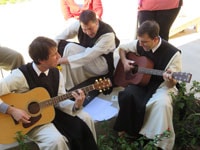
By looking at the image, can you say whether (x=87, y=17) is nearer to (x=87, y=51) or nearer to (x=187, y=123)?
(x=87, y=51)

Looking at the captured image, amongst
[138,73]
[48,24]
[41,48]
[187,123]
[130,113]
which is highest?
[41,48]

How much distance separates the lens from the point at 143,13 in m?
2.92

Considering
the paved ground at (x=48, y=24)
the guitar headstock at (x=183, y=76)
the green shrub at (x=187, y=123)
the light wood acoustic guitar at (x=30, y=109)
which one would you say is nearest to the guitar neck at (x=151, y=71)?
the guitar headstock at (x=183, y=76)

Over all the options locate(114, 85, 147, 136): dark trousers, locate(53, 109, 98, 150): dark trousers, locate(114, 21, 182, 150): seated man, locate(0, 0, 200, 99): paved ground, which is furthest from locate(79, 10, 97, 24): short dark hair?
locate(0, 0, 200, 99): paved ground

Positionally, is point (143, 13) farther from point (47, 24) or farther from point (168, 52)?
point (47, 24)

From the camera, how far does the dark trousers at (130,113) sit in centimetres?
222

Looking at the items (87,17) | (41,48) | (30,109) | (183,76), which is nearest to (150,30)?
(183,76)

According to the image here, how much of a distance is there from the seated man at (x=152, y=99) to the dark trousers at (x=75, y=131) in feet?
1.15

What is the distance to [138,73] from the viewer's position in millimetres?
2393

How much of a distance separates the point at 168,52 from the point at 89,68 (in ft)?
2.67

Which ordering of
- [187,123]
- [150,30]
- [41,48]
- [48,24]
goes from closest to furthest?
[41,48] → [150,30] → [187,123] → [48,24]

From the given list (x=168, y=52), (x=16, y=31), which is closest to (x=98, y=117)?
(x=168, y=52)

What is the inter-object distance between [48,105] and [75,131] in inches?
9.9

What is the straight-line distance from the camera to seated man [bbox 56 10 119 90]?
8.59 ft
